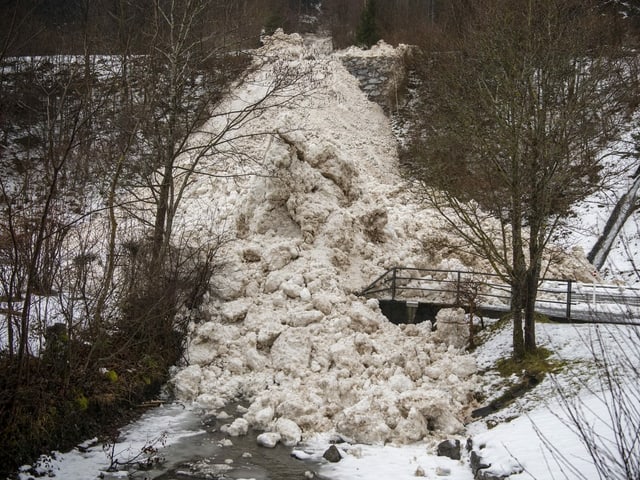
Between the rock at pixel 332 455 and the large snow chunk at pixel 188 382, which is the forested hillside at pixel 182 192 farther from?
the rock at pixel 332 455

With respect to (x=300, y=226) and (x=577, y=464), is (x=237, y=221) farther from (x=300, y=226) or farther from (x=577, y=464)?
(x=577, y=464)

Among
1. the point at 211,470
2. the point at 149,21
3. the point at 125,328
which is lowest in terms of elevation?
the point at 211,470

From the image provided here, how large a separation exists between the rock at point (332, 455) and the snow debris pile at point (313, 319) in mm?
725

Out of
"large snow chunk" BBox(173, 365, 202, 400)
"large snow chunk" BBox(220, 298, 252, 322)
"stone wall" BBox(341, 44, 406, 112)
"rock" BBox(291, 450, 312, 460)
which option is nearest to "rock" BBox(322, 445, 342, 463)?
"rock" BBox(291, 450, 312, 460)

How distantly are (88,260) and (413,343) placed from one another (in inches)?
254

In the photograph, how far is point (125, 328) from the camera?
35.3 ft

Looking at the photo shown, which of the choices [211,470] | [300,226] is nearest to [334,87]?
[300,226]

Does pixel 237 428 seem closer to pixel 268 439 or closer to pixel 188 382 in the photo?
pixel 268 439

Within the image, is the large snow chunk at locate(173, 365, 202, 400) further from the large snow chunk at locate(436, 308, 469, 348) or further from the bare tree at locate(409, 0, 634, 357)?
the bare tree at locate(409, 0, 634, 357)

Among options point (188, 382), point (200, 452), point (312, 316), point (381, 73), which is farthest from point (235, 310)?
point (381, 73)

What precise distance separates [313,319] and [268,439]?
335cm

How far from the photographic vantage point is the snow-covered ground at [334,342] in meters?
8.83

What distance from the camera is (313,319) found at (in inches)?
472

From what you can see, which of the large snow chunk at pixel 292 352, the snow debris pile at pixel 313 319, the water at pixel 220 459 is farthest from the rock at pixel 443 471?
the large snow chunk at pixel 292 352
